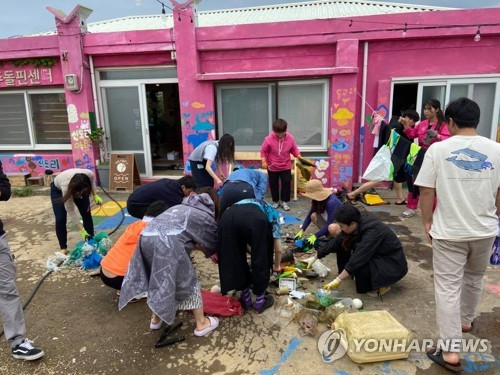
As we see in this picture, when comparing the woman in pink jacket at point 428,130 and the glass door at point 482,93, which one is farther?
the glass door at point 482,93

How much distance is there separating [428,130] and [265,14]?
7.71m

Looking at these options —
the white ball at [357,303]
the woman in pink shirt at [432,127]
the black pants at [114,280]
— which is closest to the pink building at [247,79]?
the woman in pink shirt at [432,127]

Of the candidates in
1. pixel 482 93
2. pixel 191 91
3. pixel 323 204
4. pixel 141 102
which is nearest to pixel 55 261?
pixel 323 204

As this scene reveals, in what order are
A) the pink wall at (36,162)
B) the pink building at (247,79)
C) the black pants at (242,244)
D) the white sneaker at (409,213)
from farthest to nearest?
the pink wall at (36,162), the pink building at (247,79), the white sneaker at (409,213), the black pants at (242,244)

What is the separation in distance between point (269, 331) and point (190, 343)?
661 millimetres

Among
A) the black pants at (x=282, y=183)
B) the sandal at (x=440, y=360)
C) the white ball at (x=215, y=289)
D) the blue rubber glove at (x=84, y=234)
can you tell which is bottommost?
the sandal at (x=440, y=360)

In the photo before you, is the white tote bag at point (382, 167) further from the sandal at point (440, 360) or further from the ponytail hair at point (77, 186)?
the ponytail hair at point (77, 186)

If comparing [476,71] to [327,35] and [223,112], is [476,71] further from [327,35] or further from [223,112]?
[223,112]

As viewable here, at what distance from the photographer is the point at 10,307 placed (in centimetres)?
275

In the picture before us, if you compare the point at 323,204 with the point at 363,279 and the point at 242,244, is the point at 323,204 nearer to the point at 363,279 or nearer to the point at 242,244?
the point at 363,279

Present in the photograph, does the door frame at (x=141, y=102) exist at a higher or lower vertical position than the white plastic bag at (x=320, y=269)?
higher

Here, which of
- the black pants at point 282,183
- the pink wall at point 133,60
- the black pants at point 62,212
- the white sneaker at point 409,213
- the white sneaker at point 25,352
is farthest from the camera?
the pink wall at point 133,60

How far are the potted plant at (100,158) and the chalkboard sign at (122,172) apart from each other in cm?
19

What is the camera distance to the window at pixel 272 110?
759cm
